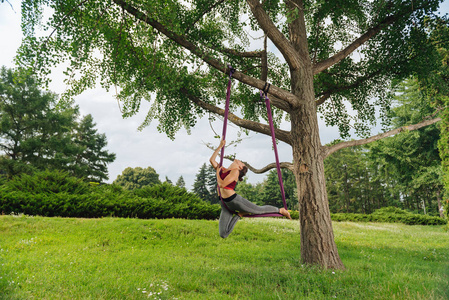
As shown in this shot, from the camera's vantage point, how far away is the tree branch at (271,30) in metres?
7.46

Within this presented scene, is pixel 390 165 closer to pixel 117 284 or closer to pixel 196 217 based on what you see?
pixel 196 217

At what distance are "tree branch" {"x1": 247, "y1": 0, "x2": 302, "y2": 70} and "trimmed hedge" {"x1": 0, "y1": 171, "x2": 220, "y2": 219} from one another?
1024 cm

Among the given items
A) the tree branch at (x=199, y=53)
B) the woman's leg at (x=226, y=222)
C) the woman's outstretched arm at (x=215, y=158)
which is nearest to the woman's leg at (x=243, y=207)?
the woman's leg at (x=226, y=222)

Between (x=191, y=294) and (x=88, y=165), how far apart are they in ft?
127

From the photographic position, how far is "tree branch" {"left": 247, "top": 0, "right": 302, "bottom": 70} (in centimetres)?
746

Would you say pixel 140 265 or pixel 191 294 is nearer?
pixel 191 294

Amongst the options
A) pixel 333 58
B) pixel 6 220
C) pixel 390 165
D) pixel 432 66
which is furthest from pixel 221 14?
pixel 390 165

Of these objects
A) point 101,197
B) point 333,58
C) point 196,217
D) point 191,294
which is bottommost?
point 191,294

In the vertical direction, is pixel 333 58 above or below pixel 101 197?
above

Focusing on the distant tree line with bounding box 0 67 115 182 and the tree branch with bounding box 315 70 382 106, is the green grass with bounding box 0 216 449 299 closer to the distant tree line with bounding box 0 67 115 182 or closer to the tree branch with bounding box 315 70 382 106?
the tree branch with bounding box 315 70 382 106

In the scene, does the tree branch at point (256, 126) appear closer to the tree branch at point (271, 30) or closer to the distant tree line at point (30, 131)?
the tree branch at point (271, 30)

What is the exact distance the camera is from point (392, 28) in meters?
9.50

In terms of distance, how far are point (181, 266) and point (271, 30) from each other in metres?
6.56

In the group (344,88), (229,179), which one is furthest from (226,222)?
(344,88)
